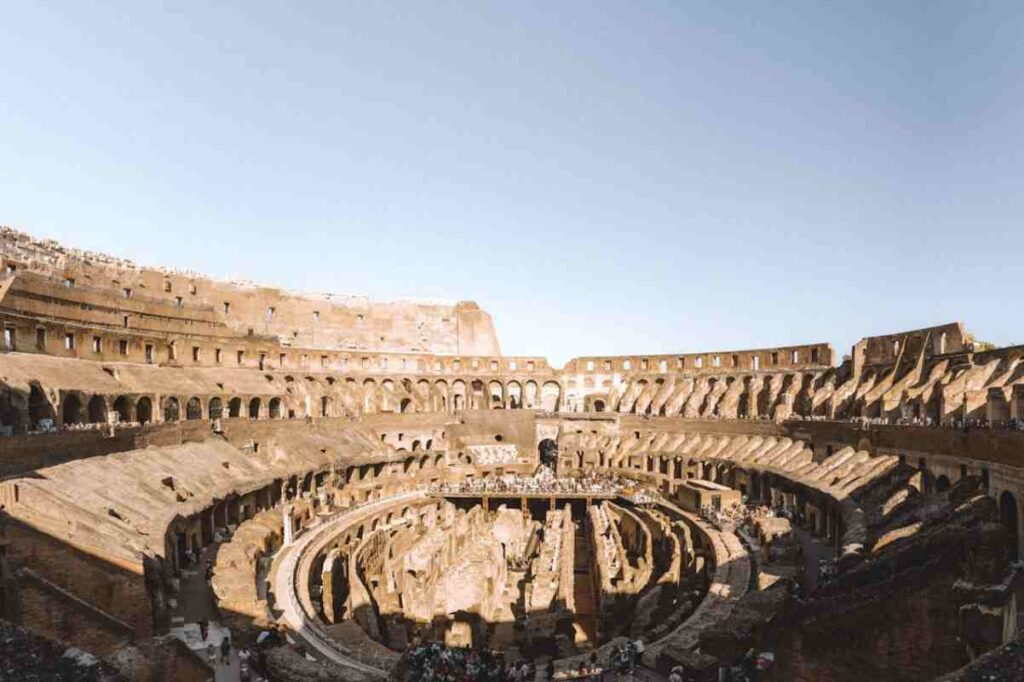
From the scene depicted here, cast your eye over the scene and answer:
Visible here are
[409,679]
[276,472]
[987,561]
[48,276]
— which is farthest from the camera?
[48,276]

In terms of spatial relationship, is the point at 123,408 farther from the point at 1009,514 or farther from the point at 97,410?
the point at 1009,514

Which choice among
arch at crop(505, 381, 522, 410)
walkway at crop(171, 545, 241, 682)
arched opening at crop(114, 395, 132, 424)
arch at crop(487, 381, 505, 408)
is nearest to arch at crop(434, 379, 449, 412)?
arch at crop(487, 381, 505, 408)

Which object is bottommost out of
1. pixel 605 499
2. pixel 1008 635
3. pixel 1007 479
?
pixel 605 499

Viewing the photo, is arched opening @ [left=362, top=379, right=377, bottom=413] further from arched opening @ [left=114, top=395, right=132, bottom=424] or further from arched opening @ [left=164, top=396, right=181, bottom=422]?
arched opening @ [left=114, top=395, right=132, bottom=424]

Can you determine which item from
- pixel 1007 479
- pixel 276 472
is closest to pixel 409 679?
pixel 1007 479

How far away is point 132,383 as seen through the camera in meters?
33.6

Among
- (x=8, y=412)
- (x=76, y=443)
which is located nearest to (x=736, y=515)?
(x=76, y=443)

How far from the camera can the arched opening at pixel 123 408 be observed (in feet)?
105

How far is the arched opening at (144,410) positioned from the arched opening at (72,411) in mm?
3350

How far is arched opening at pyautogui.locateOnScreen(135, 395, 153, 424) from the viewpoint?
33.8m

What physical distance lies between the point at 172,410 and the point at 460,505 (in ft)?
59.0

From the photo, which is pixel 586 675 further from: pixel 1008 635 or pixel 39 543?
pixel 39 543

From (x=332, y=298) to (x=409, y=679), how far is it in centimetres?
5162

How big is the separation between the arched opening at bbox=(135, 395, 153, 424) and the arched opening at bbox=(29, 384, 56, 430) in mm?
6529
